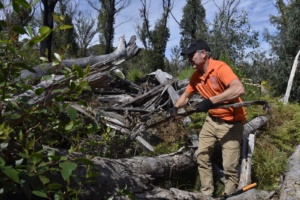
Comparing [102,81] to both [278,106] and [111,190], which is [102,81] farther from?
[278,106]

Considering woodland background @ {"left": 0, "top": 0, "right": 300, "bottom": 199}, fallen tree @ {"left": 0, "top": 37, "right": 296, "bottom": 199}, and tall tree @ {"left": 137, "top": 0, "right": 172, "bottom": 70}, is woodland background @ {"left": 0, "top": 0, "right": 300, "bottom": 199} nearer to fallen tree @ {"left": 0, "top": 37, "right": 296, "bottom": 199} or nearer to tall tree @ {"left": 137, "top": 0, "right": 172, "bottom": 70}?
fallen tree @ {"left": 0, "top": 37, "right": 296, "bottom": 199}

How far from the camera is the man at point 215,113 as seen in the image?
4.43 meters

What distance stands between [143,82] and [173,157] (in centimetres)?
439

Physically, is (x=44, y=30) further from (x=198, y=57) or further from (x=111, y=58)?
(x=111, y=58)

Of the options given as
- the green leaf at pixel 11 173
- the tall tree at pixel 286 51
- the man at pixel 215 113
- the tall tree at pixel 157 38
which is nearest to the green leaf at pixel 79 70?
the green leaf at pixel 11 173

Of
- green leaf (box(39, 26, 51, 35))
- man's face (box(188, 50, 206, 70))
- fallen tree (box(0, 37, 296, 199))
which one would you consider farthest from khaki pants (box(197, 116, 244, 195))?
green leaf (box(39, 26, 51, 35))

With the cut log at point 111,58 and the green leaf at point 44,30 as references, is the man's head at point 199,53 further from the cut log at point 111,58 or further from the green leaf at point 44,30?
the cut log at point 111,58

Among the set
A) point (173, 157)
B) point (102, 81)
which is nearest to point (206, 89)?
point (173, 157)

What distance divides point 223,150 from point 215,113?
51 cm

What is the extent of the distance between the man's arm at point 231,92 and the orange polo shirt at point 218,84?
0.31 feet

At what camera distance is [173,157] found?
5098 millimetres

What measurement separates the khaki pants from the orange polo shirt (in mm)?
115

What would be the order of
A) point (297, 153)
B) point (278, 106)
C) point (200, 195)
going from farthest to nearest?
point (278, 106) → point (297, 153) → point (200, 195)

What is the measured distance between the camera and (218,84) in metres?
4.58
